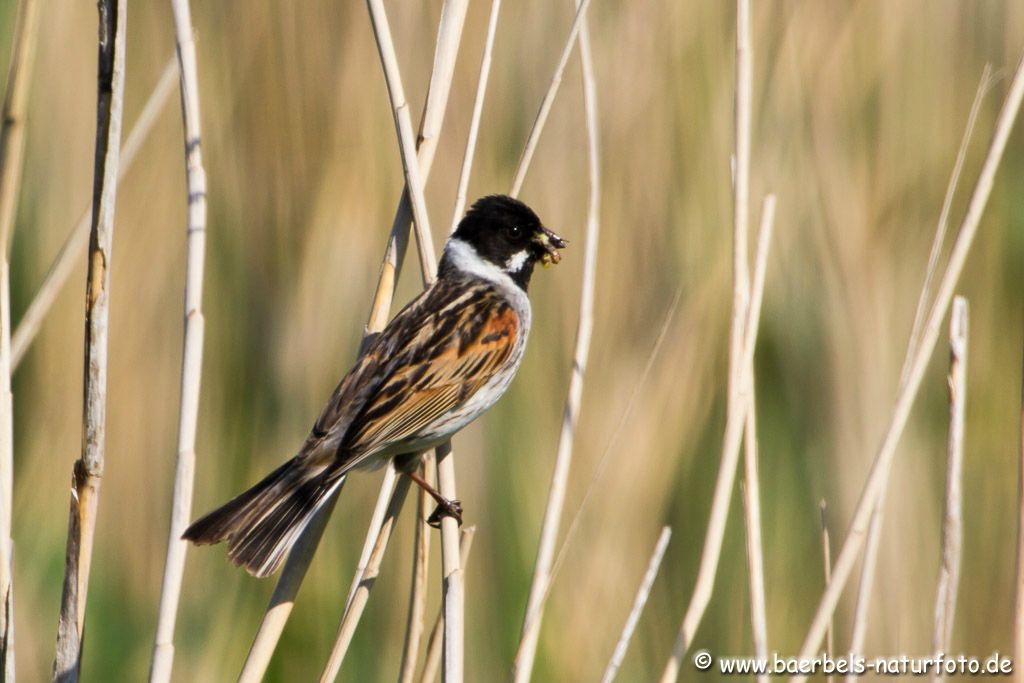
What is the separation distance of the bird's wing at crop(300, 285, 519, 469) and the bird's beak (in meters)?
0.16

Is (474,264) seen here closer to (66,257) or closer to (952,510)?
(66,257)

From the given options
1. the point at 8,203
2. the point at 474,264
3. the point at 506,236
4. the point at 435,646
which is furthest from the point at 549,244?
the point at 8,203

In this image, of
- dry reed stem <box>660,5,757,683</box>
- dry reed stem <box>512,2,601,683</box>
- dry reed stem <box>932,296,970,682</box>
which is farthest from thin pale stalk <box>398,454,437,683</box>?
dry reed stem <box>932,296,970,682</box>

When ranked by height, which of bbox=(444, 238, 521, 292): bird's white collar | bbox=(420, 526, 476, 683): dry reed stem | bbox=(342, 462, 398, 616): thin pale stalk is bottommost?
bbox=(420, 526, 476, 683): dry reed stem

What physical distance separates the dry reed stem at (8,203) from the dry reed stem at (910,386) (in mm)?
1334

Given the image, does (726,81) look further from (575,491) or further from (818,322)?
(575,491)

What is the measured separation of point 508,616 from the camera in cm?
291

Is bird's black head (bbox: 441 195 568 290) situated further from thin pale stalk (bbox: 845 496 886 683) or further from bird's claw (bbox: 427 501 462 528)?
thin pale stalk (bbox: 845 496 886 683)

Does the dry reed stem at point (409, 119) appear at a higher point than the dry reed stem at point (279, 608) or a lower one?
higher

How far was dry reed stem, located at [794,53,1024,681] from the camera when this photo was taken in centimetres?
197

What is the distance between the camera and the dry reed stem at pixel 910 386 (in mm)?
1967

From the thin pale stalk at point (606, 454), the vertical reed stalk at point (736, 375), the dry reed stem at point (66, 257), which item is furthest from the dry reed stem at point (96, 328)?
the vertical reed stalk at point (736, 375)

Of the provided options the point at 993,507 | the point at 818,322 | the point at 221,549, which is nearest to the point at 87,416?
the point at 221,549

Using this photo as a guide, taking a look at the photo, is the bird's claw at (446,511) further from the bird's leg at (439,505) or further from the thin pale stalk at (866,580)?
the thin pale stalk at (866,580)
